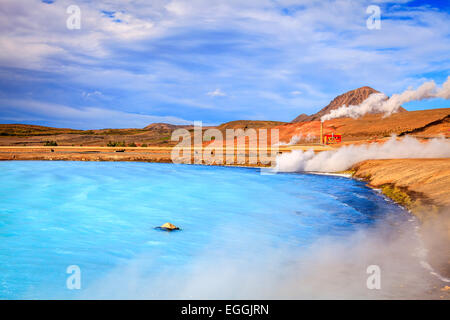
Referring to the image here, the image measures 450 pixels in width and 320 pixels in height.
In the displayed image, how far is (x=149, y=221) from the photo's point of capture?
14.8 meters

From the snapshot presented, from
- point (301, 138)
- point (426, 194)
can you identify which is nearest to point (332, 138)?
point (301, 138)

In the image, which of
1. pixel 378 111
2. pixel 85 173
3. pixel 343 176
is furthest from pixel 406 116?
pixel 85 173

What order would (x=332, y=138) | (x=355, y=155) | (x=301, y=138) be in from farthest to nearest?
(x=301, y=138) < (x=332, y=138) < (x=355, y=155)

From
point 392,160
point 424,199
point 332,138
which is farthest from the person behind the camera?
point 332,138

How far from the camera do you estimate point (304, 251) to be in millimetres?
Result: 10102

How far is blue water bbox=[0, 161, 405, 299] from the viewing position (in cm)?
952

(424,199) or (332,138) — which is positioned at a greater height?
(332,138)

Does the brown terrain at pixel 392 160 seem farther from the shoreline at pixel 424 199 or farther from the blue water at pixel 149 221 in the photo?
the blue water at pixel 149 221

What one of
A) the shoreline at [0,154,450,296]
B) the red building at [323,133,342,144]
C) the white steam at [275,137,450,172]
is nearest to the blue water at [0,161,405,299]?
the shoreline at [0,154,450,296]

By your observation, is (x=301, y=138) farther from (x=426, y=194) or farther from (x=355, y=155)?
(x=426, y=194)

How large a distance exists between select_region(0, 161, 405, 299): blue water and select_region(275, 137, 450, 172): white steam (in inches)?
262

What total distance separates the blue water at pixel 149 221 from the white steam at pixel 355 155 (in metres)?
6.66

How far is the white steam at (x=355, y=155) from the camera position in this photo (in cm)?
3030

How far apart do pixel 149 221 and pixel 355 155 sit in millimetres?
23510
